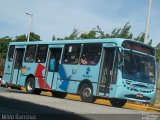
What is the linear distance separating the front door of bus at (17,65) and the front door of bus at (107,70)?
7121mm

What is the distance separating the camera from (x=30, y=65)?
23953 millimetres

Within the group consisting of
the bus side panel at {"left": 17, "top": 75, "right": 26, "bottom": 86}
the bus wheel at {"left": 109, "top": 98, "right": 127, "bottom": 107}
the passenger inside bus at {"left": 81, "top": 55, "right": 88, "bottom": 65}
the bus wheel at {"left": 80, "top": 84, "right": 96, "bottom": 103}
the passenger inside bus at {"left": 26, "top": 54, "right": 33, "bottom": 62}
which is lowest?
the bus wheel at {"left": 109, "top": 98, "right": 127, "bottom": 107}

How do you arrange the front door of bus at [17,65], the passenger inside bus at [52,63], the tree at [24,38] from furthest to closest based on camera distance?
1. the tree at [24,38]
2. the front door of bus at [17,65]
3. the passenger inside bus at [52,63]

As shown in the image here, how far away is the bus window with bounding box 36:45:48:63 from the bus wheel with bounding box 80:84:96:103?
11.7 ft

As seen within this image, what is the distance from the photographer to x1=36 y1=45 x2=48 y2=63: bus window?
22969 millimetres

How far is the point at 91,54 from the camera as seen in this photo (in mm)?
19875

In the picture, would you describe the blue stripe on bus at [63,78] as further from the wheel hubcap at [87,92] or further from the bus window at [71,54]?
the wheel hubcap at [87,92]

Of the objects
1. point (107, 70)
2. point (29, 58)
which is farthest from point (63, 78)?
point (29, 58)

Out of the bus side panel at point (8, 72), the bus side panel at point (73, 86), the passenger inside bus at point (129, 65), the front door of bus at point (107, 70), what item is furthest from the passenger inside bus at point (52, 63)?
the passenger inside bus at point (129, 65)

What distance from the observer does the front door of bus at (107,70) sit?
1878cm

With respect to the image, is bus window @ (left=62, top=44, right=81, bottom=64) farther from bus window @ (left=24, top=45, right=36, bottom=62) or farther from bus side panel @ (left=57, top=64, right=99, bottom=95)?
bus window @ (left=24, top=45, right=36, bottom=62)

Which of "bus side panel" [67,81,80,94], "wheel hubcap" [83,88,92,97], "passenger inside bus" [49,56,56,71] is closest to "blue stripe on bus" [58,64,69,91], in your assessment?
"bus side panel" [67,81,80,94]

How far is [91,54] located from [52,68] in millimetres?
3027

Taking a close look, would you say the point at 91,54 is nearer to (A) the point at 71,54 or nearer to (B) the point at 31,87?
(A) the point at 71,54
